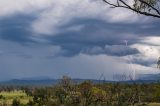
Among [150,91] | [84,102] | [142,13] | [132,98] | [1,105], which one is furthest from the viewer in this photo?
[1,105]

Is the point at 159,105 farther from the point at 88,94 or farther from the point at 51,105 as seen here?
the point at 88,94

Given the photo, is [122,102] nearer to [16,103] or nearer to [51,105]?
[51,105]

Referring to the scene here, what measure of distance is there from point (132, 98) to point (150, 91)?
91618 millimetres

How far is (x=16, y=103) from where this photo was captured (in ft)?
567

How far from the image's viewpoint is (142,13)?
26.4 m

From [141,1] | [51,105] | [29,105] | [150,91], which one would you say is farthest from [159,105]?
[141,1]

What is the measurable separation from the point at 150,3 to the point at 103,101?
15.9m

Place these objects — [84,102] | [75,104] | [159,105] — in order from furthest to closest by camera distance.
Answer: [159,105], [75,104], [84,102]

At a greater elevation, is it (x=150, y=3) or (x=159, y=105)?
(x=150, y=3)

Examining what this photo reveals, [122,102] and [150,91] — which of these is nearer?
[122,102]

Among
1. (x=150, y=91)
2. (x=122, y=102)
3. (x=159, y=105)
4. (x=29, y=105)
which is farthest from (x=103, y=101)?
(x=29, y=105)

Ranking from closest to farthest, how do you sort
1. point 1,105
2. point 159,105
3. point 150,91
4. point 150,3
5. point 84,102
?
point 150,3 < point 84,102 < point 159,105 < point 150,91 < point 1,105

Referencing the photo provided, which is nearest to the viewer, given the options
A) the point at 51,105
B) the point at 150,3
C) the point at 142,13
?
the point at 142,13

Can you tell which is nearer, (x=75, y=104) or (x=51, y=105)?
(x=75, y=104)
